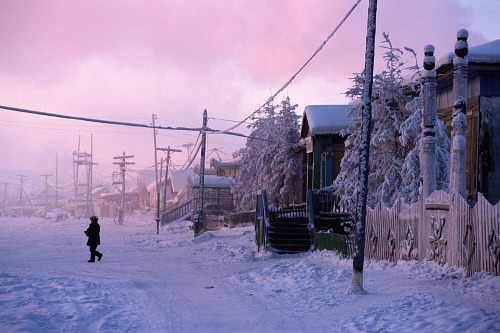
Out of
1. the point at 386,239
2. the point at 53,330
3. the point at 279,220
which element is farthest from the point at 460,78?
the point at 279,220

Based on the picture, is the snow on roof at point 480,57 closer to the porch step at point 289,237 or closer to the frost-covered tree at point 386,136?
the frost-covered tree at point 386,136

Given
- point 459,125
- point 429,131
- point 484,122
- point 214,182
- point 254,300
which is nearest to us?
point 254,300

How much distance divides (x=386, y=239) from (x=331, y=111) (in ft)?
41.0

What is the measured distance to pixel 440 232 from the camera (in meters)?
10.1

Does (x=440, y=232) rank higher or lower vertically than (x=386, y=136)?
lower

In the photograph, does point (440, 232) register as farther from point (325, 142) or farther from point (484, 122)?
point (325, 142)

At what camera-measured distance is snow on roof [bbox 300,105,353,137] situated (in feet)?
74.0

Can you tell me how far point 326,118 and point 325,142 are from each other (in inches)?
48.1

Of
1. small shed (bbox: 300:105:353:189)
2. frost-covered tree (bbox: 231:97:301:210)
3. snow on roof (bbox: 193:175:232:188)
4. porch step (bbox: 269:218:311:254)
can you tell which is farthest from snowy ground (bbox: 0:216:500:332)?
snow on roof (bbox: 193:175:232:188)

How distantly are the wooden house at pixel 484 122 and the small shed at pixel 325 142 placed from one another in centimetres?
816

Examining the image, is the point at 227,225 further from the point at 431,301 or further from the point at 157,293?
the point at 431,301

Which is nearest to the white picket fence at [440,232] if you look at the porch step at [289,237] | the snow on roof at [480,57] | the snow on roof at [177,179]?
the porch step at [289,237]

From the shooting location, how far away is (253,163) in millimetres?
34375

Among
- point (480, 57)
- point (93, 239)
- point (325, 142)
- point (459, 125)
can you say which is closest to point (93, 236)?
point (93, 239)
